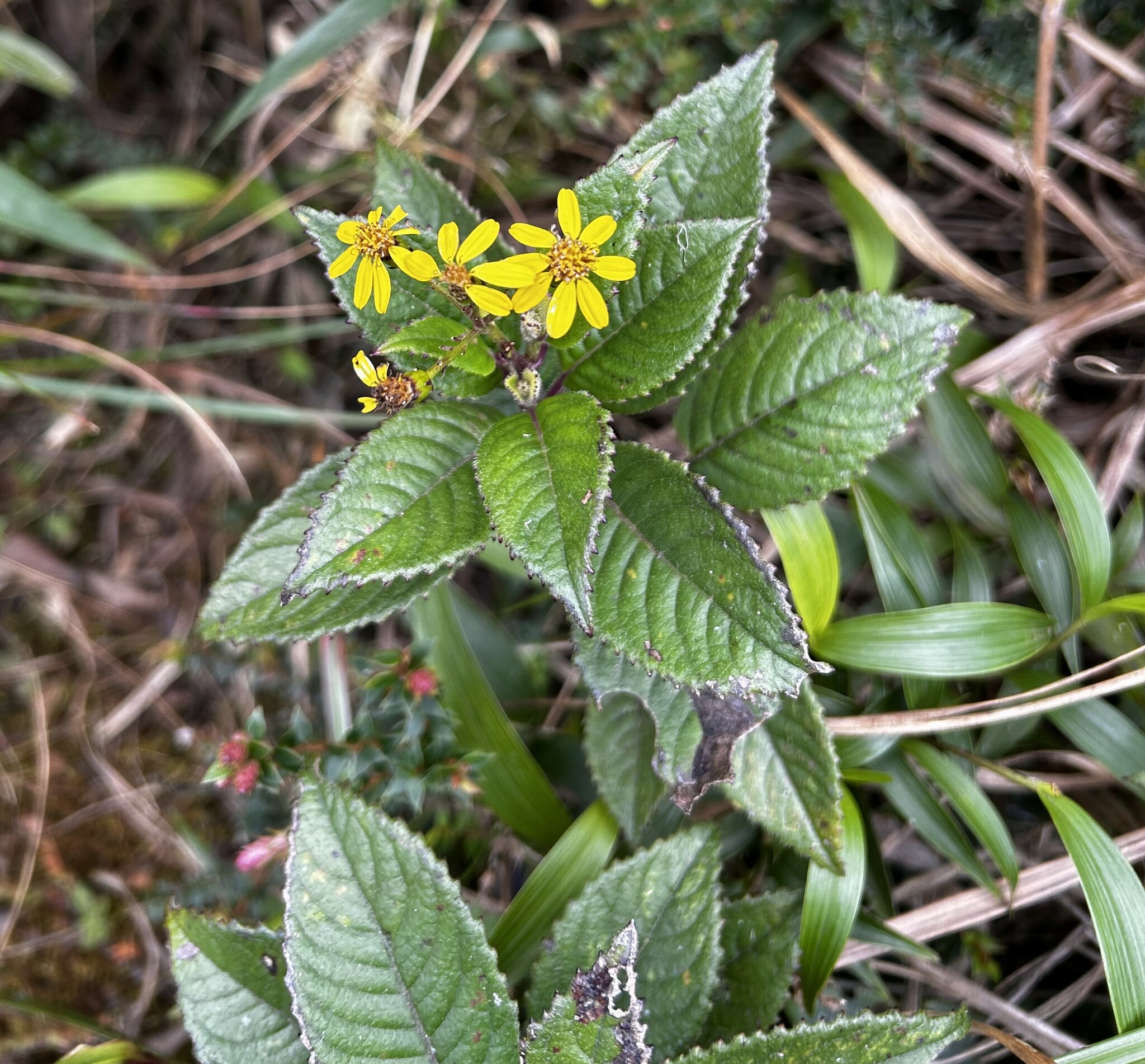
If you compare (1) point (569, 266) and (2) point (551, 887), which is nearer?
(1) point (569, 266)

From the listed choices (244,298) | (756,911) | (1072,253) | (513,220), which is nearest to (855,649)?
(756,911)

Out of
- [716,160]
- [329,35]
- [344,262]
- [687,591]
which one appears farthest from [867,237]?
[329,35]

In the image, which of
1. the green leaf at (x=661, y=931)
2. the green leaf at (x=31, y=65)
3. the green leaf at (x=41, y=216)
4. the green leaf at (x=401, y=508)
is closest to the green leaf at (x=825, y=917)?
the green leaf at (x=661, y=931)

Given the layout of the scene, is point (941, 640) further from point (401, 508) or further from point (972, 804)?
point (401, 508)

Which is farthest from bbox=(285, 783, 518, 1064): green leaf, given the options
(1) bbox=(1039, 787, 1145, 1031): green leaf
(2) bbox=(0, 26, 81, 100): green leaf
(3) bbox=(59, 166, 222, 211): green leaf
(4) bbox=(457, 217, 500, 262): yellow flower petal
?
(2) bbox=(0, 26, 81, 100): green leaf

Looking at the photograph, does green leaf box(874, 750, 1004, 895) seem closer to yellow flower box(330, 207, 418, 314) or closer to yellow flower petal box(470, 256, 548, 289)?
yellow flower petal box(470, 256, 548, 289)
